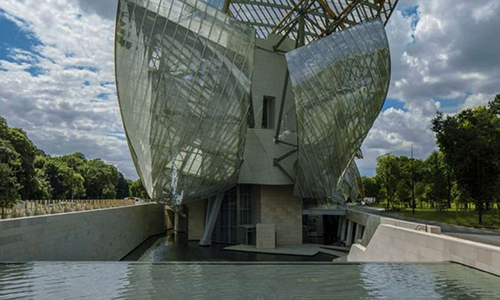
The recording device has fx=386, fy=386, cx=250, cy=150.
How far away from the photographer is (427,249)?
13.1 meters

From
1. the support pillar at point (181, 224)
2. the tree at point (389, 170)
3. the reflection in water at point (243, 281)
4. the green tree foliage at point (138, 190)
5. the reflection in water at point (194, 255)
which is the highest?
the tree at point (389, 170)

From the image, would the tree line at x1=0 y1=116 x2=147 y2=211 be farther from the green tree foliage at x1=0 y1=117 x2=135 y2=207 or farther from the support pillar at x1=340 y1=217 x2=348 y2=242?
the support pillar at x1=340 y1=217 x2=348 y2=242

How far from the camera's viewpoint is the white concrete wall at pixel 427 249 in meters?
10.7

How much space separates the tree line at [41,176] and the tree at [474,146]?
3754 cm

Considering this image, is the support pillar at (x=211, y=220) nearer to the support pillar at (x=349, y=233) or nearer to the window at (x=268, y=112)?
the window at (x=268, y=112)

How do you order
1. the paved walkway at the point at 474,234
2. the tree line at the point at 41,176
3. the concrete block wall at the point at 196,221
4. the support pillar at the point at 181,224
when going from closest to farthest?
the paved walkway at the point at 474,234
the tree line at the point at 41,176
the concrete block wall at the point at 196,221
the support pillar at the point at 181,224

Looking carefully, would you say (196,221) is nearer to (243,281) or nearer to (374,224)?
(374,224)

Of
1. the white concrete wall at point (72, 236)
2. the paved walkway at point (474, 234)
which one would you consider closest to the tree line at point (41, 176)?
the white concrete wall at point (72, 236)

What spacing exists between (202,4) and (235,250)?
61.7ft

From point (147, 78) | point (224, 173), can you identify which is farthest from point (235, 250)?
point (147, 78)

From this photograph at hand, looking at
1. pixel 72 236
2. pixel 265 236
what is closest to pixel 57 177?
pixel 265 236

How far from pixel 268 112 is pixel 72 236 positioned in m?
22.9

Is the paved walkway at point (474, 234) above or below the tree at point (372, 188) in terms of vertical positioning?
below

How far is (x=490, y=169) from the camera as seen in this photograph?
38312 millimetres
